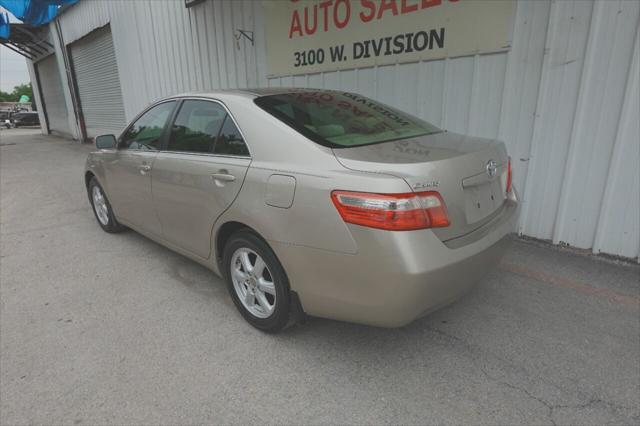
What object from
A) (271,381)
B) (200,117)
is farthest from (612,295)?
(200,117)

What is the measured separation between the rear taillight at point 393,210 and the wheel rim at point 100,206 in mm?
3731

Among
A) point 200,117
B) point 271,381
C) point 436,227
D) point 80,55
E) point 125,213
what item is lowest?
point 271,381

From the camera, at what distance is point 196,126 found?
3119mm

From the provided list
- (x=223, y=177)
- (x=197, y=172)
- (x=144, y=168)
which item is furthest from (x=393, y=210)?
(x=144, y=168)

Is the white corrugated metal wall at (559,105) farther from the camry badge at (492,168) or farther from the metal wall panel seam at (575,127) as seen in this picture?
the camry badge at (492,168)

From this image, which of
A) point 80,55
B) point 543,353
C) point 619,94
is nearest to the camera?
point 543,353

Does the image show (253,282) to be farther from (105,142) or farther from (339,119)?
(105,142)

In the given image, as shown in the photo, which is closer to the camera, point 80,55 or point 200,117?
point 200,117

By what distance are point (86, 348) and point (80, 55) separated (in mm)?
15799

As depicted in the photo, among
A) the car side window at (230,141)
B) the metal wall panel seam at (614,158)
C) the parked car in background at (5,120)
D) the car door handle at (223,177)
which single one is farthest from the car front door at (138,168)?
the parked car in background at (5,120)

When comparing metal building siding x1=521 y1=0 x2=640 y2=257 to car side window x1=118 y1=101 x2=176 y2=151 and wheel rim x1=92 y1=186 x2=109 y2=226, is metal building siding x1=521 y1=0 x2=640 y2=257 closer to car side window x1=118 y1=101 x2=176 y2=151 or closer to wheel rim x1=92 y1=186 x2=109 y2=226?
car side window x1=118 y1=101 x2=176 y2=151

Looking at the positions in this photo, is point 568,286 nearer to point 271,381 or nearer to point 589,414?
point 589,414

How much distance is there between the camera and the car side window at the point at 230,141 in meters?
2.62

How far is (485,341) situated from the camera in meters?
2.59
